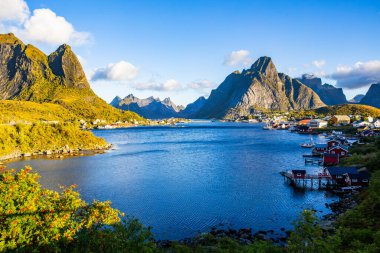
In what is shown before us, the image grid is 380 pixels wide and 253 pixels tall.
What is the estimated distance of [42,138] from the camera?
10738 cm

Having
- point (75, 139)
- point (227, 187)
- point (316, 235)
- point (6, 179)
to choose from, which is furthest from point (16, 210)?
point (75, 139)

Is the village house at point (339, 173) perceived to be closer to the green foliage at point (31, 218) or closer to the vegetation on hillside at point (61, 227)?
the vegetation on hillside at point (61, 227)

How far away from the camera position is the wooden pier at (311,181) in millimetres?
56737

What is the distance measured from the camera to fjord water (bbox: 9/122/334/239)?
132 feet

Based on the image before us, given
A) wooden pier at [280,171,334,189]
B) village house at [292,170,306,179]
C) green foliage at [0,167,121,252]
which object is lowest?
wooden pier at [280,171,334,189]

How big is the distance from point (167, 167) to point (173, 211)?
34390 millimetres

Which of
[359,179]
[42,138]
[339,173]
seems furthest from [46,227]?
[42,138]

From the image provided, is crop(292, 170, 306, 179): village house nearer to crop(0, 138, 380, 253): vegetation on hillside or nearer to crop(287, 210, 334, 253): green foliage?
crop(0, 138, 380, 253): vegetation on hillside

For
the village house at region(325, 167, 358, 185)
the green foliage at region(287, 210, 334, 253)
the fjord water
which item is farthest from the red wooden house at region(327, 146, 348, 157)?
the green foliage at region(287, 210, 334, 253)

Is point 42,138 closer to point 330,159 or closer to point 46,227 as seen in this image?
point 330,159

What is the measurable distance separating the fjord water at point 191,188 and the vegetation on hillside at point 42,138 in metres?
16.7

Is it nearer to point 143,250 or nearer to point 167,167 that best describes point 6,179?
point 143,250

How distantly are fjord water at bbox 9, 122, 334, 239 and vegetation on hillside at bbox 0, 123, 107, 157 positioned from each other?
16.7 metres

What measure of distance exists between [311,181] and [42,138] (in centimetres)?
8981
